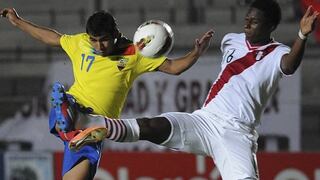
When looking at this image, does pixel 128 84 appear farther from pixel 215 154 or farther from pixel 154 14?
pixel 154 14

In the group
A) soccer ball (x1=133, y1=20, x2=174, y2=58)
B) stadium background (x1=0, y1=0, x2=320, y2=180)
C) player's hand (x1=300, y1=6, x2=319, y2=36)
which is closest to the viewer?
player's hand (x1=300, y1=6, x2=319, y2=36)

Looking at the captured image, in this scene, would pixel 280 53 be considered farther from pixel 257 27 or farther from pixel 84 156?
pixel 84 156

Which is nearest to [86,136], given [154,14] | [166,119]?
[166,119]

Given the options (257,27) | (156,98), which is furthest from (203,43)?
(156,98)

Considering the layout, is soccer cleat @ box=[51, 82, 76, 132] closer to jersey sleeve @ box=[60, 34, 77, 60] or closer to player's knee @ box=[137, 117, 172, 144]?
player's knee @ box=[137, 117, 172, 144]

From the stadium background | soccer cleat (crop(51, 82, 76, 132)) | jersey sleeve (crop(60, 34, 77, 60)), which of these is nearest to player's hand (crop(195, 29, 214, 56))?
jersey sleeve (crop(60, 34, 77, 60))

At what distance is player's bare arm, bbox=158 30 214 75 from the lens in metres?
6.21

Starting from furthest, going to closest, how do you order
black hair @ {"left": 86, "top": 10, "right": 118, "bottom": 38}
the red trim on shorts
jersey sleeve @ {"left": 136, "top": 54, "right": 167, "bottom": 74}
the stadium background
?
the stadium background < jersey sleeve @ {"left": 136, "top": 54, "right": 167, "bottom": 74} < black hair @ {"left": 86, "top": 10, "right": 118, "bottom": 38} < the red trim on shorts

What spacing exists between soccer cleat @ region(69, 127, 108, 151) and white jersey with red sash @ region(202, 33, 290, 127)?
2.67 feet

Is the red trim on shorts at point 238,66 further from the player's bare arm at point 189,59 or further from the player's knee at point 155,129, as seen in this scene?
the player's knee at point 155,129

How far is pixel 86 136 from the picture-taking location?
18.8ft

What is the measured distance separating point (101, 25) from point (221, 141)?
3.78ft

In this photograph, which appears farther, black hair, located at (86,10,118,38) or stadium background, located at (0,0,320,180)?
stadium background, located at (0,0,320,180)

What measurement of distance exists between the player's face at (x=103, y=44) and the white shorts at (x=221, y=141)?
67cm
